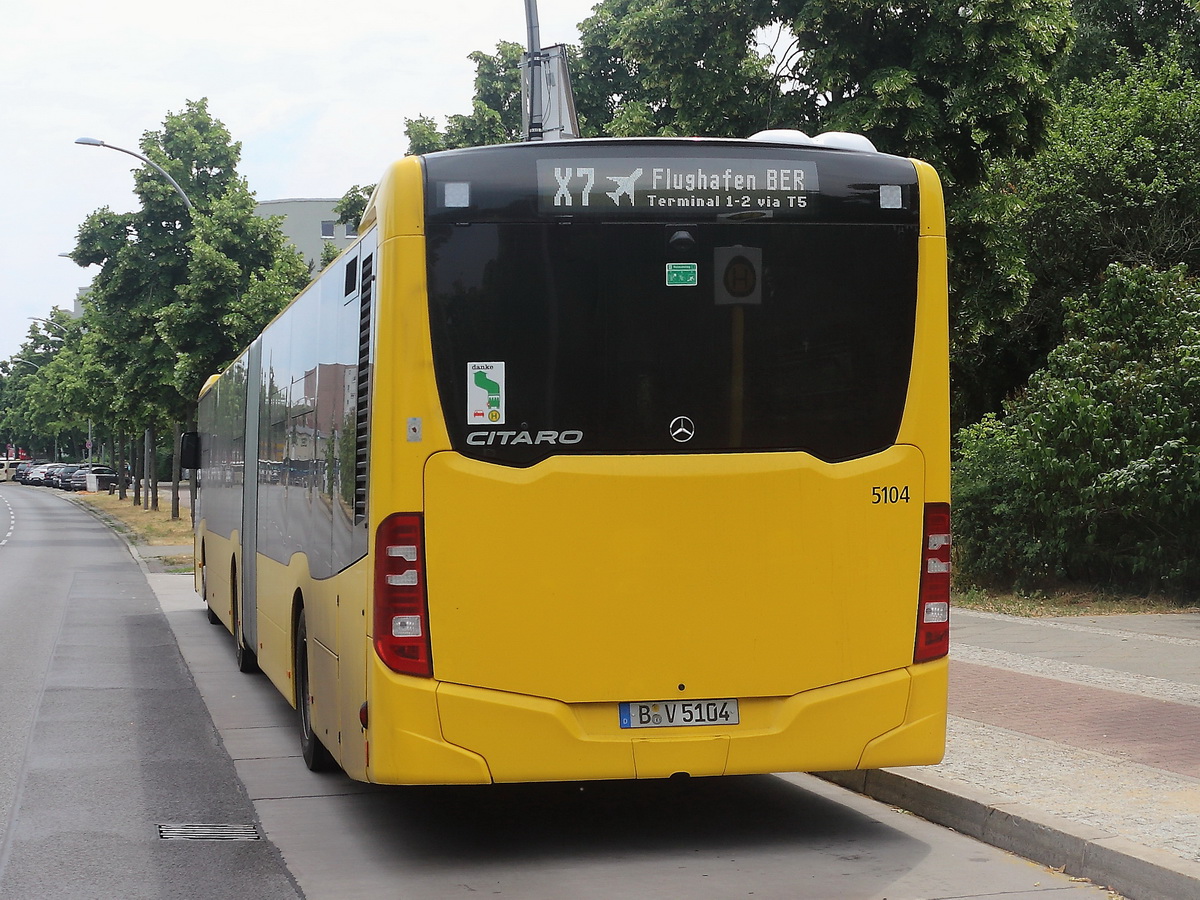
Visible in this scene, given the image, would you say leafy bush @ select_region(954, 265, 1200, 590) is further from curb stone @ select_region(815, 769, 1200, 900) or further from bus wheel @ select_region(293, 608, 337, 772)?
bus wheel @ select_region(293, 608, 337, 772)

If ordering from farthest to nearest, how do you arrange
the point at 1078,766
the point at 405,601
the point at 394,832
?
the point at 1078,766 < the point at 394,832 < the point at 405,601

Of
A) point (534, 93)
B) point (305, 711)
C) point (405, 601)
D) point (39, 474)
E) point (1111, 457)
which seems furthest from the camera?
point (39, 474)

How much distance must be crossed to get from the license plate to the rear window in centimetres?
109

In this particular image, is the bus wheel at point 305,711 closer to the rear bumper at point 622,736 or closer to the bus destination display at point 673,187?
the rear bumper at point 622,736

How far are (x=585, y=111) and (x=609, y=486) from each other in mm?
33524

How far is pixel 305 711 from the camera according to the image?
8852 mm

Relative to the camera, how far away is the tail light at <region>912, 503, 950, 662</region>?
6.72m

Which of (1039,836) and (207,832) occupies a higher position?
(1039,836)

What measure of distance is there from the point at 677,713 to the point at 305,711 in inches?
128

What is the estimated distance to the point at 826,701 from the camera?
649cm

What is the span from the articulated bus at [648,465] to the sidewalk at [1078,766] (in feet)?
2.20

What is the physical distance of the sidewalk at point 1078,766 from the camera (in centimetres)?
607

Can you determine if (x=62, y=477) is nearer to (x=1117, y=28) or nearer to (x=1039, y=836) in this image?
(x=1117, y=28)

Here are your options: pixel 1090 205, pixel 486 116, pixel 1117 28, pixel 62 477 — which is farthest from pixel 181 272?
pixel 62 477
